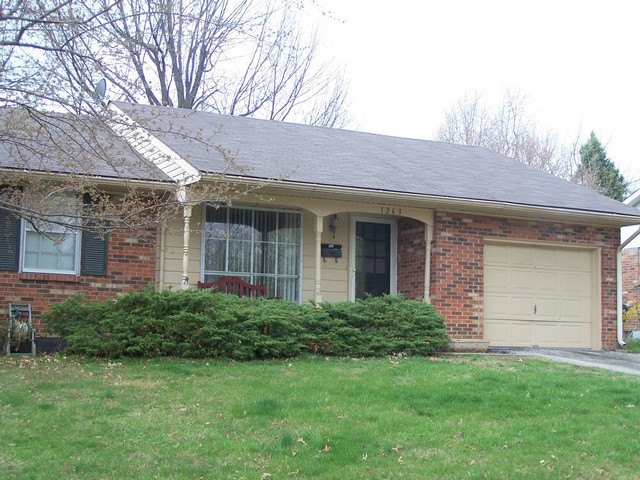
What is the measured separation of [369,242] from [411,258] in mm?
826

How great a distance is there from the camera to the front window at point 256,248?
13.7 metres

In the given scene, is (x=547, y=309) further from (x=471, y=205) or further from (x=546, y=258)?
(x=471, y=205)

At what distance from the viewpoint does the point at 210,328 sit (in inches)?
435

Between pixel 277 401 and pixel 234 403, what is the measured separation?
454mm

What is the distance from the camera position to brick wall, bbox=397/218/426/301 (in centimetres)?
1451

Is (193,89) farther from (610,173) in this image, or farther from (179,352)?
(610,173)

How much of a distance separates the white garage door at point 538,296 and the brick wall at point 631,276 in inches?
295

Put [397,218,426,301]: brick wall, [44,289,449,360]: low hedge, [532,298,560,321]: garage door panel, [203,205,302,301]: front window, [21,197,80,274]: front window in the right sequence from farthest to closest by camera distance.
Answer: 1. [532,298,560,321]: garage door panel
2. [397,218,426,301]: brick wall
3. [203,205,302,301]: front window
4. [21,197,80,274]: front window
5. [44,289,449,360]: low hedge

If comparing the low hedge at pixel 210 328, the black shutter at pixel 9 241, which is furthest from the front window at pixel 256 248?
the black shutter at pixel 9 241

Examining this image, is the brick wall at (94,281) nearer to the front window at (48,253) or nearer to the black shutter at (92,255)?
the black shutter at (92,255)

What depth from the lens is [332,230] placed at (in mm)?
14531

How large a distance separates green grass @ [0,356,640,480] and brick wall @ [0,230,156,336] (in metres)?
2.03

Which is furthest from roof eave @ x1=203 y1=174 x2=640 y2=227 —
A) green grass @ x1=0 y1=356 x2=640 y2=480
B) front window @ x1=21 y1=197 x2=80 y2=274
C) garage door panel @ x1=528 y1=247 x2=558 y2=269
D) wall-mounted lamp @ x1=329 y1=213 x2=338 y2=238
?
green grass @ x1=0 y1=356 x2=640 y2=480

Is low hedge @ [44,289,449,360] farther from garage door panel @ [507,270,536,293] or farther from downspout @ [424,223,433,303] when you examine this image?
garage door panel @ [507,270,536,293]
